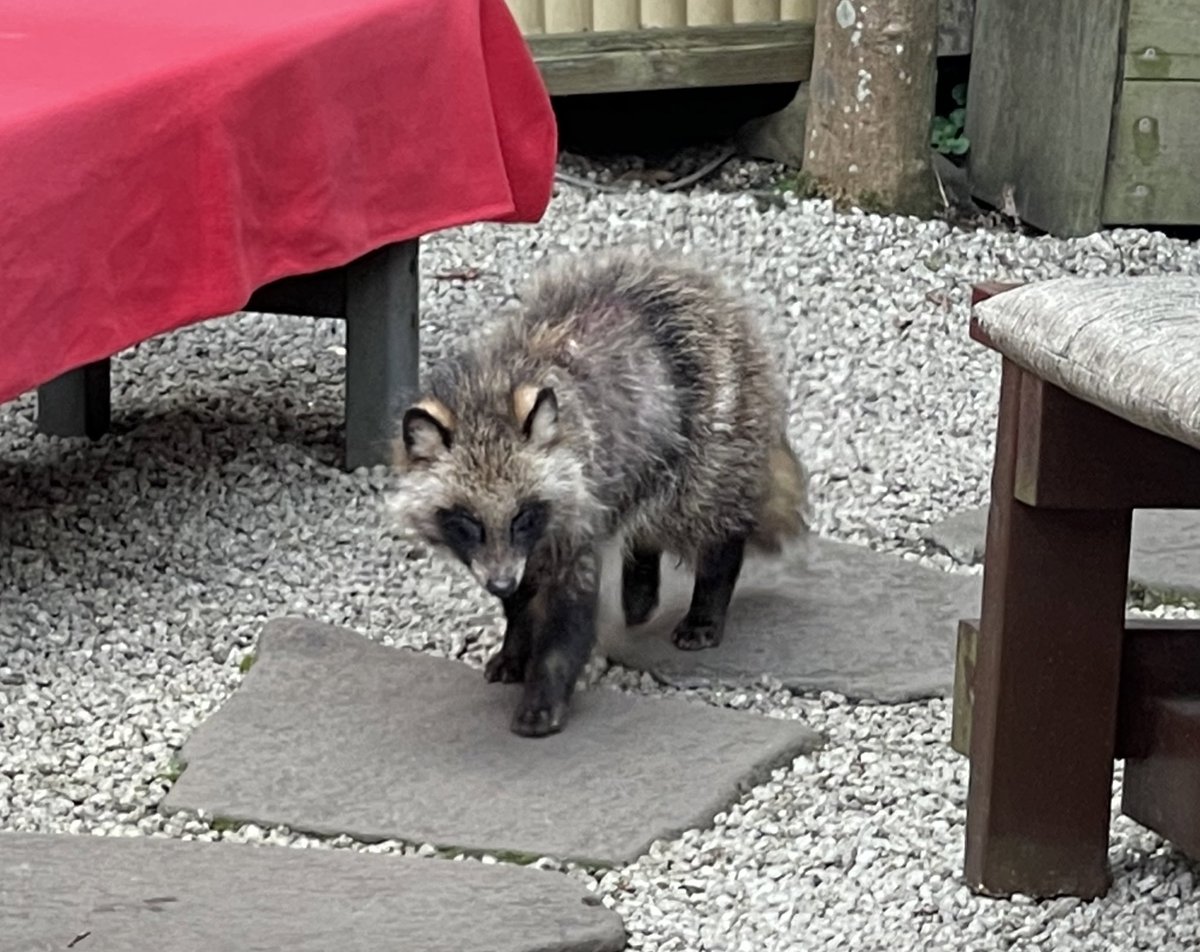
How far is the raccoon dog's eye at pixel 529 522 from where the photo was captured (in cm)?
379

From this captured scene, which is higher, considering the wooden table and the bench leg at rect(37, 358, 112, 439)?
the wooden table

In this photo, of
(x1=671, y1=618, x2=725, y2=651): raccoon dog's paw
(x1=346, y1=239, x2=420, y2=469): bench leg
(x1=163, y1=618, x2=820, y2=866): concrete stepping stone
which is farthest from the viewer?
(x1=346, y1=239, x2=420, y2=469): bench leg

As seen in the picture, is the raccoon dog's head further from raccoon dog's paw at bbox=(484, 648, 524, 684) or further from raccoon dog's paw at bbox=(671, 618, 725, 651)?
raccoon dog's paw at bbox=(671, 618, 725, 651)

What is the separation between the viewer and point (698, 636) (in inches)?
172

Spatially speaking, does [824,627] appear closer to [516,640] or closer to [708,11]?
[516,640]

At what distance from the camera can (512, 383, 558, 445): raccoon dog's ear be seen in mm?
3781

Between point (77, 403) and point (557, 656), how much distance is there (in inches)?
81.5

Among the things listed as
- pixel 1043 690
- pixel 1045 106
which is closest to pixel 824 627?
pixel 1043 690

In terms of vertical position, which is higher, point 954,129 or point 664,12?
point 664,12

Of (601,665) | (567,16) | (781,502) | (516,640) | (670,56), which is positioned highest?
(567,16)

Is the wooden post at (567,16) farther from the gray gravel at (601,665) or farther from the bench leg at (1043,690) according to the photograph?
the bench leg at (1043,690)

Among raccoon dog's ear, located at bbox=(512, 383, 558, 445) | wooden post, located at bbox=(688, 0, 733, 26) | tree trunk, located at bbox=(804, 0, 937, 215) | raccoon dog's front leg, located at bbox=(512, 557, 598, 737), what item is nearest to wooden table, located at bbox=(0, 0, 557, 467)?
raccoon dog's ear, located at bbox=(512, 383, 558, 445)

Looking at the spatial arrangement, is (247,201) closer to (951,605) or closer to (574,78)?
(951,605)

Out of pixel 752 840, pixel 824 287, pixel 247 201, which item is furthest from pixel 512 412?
pixel 824 287
